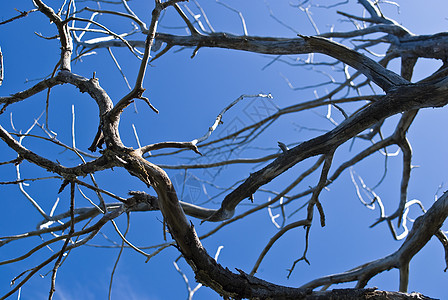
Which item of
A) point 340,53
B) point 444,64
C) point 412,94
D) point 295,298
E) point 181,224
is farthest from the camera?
point 444,64

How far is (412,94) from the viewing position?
6.74 ft

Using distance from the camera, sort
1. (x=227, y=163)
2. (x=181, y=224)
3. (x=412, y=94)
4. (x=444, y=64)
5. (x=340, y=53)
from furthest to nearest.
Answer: (x=227, y=163) < (x=444, y=64) < (x=340, y=53) < (x=412, y=94) < (x=181, y=224)

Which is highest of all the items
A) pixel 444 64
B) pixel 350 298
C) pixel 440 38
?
pixel 440 38

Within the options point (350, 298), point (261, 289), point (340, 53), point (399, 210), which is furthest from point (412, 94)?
point (399, 210)

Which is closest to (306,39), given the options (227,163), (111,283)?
(227,163)

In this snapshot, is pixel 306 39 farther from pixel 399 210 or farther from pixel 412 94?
pixel 399 210

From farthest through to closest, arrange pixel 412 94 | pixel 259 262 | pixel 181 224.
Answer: pixel 259 262 → pixel 412 94 → pixel 181 224

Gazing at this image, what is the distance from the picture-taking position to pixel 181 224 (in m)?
1.55

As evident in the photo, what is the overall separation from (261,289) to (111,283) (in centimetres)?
64

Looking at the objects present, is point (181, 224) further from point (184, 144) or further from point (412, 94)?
point (412, 94)

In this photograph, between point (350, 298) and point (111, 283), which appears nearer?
point (350, 298)

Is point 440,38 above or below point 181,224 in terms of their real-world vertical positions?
A: above

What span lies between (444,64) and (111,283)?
7.73ft

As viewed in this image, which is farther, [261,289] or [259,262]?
[259,262]
